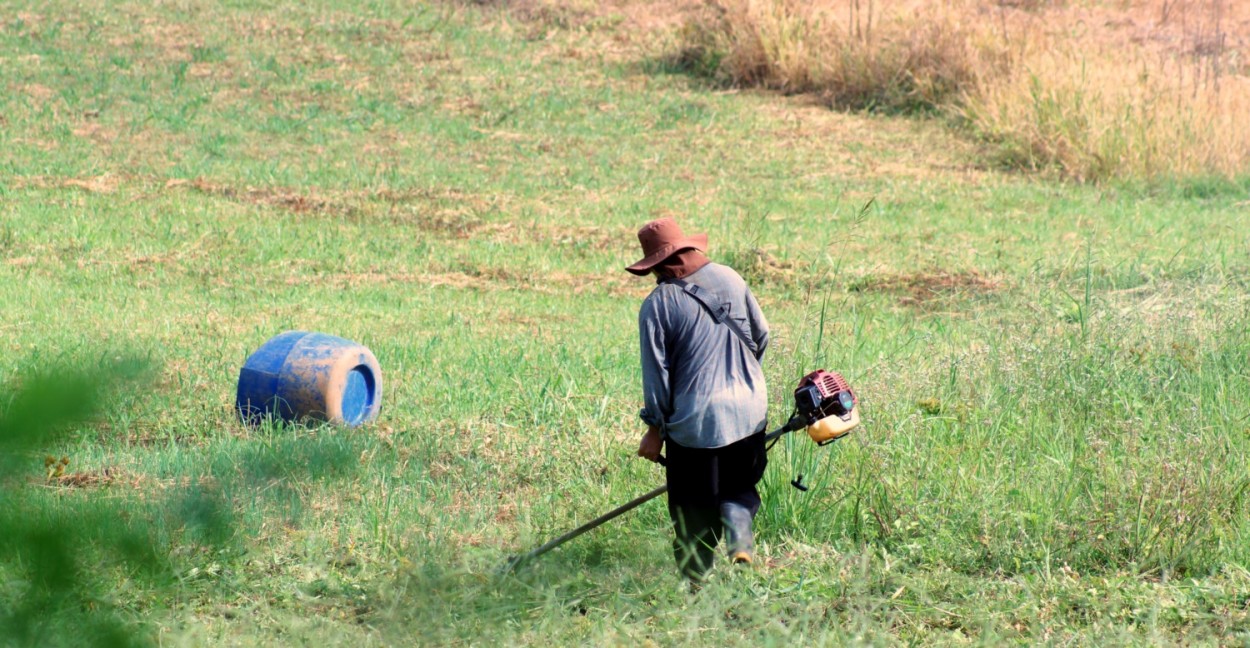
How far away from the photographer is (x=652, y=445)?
475 centimetres

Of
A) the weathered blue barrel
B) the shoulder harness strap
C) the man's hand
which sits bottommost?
A: the weathered blue barrel

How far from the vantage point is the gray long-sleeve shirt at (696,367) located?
4.67 metres

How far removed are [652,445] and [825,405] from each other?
0.65 meters

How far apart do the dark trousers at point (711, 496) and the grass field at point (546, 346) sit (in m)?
0.14

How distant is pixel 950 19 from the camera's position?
18.9m

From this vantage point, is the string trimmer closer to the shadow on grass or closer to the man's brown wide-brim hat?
the man's brown wide-brim hat

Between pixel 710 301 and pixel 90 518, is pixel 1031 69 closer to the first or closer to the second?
pixel 710 301

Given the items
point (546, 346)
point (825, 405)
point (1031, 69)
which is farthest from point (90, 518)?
point (1031, 69)

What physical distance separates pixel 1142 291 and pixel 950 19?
10.1 m

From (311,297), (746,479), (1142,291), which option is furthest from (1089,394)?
(311,297)

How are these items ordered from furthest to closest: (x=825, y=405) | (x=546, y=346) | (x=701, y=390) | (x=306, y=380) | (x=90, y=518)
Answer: (x=546, y=346)
(x=306, y=380)
(x=701, y=390)
(x=825, y=405)
(x=90, y=518)

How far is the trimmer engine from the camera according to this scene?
4.48 metres

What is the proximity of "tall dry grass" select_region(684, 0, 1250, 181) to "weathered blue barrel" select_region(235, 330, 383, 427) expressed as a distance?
11262 millimetres

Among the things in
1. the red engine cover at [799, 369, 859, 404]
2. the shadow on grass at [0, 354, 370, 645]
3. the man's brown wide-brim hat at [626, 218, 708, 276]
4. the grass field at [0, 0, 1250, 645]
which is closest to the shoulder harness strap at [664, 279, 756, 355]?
the man's brown wide-brim hat at [626, 218, 708, 276]
